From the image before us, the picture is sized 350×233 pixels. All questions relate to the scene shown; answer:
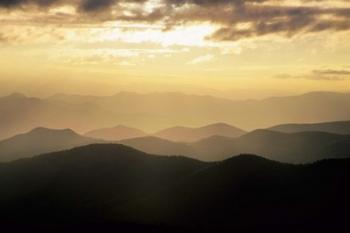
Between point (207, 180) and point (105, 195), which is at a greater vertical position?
point (207, 180)

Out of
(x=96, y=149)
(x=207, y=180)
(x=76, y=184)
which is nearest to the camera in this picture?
(x=207, y=180)

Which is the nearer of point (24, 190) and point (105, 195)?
point (105, 195)

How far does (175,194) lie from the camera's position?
Result: 4109 inches

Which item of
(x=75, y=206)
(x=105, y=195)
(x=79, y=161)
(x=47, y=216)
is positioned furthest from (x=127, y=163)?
(x=47, y=216)

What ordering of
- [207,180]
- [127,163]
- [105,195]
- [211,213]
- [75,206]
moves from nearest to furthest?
1. [211,213]
2. [207,180]
3. [75,206]
4. [105,195]
5. [127,163]

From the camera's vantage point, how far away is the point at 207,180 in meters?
105

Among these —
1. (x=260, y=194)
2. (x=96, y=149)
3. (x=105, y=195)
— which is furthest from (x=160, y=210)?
(x=96, y=149)

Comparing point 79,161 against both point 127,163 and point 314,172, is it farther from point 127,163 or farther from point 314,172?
point 314,172

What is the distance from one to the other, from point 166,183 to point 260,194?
112 ft

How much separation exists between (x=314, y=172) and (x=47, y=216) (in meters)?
52.8

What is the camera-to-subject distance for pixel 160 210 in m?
96.1

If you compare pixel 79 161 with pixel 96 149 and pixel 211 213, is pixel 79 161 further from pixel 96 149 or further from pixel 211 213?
pixel 211 213

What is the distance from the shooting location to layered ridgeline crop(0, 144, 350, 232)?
81.2 metres

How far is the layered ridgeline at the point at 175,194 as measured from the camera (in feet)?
266
